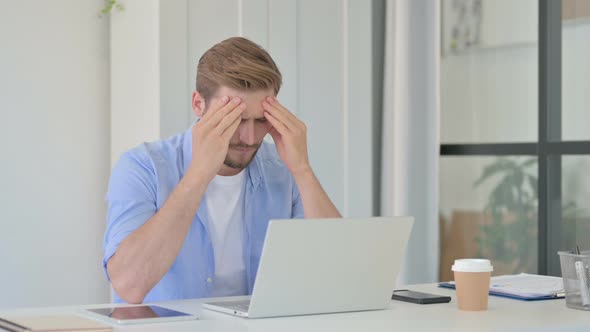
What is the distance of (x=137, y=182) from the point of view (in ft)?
7.22

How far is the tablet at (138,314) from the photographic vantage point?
1645 millimetres

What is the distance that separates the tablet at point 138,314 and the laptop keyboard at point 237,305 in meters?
0.09

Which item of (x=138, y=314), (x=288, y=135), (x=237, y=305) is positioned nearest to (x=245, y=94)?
(x=288, y=135)

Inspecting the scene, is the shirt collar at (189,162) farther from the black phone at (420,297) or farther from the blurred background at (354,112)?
the blurred background at (354,112)

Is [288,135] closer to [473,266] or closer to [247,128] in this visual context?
[247,128]

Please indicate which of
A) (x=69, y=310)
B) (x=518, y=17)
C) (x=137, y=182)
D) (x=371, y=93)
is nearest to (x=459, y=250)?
(x=371, y=93)

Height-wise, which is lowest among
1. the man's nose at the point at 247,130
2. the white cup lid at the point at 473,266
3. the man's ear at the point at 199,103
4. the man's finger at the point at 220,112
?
the white cup lid at the point at 473,266

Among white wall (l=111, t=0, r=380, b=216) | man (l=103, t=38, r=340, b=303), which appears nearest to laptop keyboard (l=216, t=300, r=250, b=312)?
man (l=103, t=38, r=340, b=303)

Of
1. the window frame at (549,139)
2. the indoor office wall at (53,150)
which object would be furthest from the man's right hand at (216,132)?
the window frame at (549,139)

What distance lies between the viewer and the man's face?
2248mm

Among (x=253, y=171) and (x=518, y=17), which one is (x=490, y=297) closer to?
(x=253, y=171)

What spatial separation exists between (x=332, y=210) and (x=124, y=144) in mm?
1181

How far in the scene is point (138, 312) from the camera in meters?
1.74

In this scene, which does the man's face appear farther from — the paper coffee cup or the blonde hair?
the paper coffee cup
